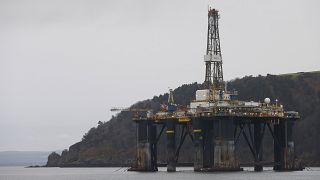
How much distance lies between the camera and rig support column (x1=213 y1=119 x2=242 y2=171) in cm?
12838

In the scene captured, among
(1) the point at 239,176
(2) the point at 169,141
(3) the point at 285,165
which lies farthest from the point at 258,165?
(1) the point at 239,176

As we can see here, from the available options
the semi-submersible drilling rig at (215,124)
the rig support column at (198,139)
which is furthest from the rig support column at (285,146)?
the rig support column at (198,139)

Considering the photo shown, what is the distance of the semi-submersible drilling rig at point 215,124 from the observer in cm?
12938

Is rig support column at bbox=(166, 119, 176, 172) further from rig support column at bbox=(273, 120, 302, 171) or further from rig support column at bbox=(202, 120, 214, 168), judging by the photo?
rig support column at bbox=(273, 120, 302, 171)

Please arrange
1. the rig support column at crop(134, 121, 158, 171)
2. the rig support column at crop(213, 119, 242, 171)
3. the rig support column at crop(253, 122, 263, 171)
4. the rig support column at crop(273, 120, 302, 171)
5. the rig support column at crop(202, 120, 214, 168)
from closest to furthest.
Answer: the rig support column at crop(213, 119, 242, 171) < the rig support column at crop(202, 120, 214, 168) < the rig support column at crop(273, 120, 302, 171) < the rig support column at crop(253, 122, 263, 171) < the rig support column at crop(134, 121, 158, 171)

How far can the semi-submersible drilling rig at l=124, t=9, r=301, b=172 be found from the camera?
424 ft

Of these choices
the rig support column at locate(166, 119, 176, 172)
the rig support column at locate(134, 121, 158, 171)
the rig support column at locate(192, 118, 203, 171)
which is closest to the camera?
the rig support column at locate(192, 118, 203, 171)

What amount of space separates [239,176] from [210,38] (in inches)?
1019

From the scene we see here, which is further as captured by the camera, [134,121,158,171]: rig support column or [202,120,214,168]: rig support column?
[134,121,158,171]: rig support column

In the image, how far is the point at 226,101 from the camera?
135 meters

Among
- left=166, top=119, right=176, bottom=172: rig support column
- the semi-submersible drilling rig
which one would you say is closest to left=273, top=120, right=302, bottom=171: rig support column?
the semi-submersible drilling rig

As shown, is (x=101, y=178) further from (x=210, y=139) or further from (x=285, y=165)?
(x=285, y=165)

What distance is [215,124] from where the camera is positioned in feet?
426

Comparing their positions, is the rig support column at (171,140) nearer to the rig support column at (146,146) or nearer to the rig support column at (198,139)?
the rig support column at (146,146)
